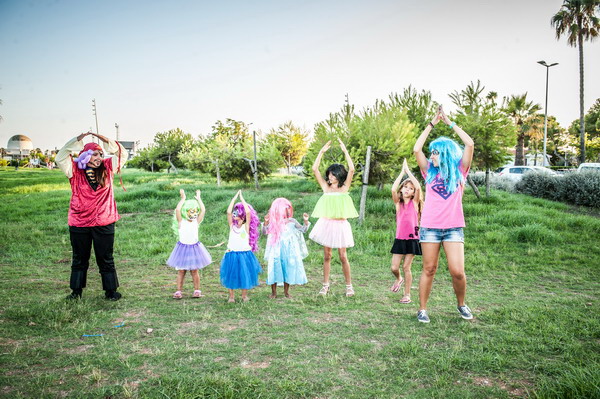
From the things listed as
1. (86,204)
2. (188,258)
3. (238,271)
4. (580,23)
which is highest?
(580,23)

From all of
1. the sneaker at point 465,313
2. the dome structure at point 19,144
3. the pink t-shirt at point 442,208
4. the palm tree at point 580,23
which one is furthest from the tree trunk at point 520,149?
the dome structure at point 19,144

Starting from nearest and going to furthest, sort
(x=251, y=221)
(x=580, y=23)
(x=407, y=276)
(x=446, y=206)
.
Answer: (x=446, y=206), (x=407, y=276), (x=251, y=221), (x=580, y=23)

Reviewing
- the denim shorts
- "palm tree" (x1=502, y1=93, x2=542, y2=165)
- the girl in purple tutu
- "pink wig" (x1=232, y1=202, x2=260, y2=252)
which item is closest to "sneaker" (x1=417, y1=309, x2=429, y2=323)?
the denim shorts

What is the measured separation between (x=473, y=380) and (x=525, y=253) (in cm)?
670

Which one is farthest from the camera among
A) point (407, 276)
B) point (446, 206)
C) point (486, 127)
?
point (486, 127)

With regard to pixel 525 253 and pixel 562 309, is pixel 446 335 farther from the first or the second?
pixel 525 253

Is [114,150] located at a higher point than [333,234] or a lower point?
higher

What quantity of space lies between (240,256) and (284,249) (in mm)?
633

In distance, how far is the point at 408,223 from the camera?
5867mm

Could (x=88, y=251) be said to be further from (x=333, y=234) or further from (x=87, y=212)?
(x=333, y=234)

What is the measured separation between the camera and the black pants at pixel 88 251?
5.46 meters

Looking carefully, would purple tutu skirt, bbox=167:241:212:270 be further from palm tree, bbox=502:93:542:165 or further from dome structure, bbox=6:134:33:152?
dome structure, bbox=6:134:33:152

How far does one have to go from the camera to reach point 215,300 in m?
5.67

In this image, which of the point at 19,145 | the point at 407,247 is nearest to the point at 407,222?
the point at 407,247
